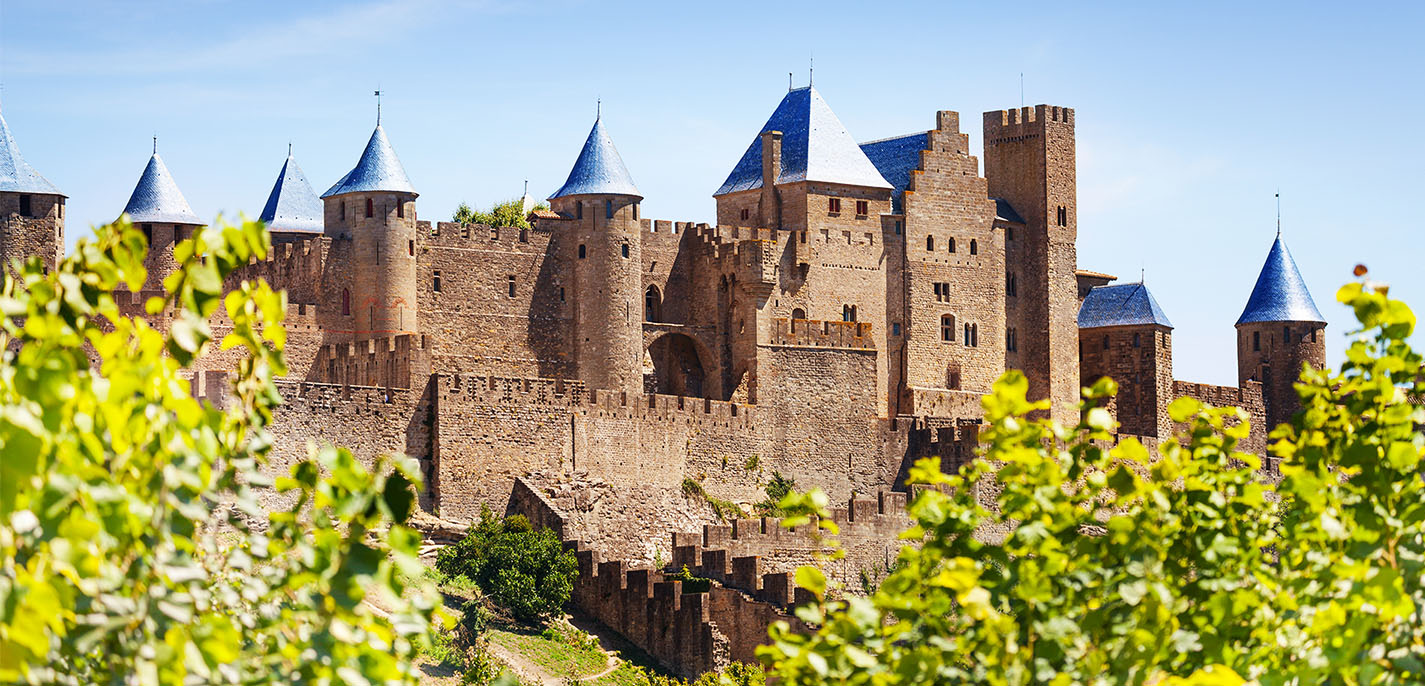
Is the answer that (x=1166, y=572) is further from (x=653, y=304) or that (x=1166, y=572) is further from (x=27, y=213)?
(x=653, y=304)

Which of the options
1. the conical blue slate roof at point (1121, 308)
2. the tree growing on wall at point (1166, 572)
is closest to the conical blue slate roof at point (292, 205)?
the conical blue slate roof at point (1121, 308)

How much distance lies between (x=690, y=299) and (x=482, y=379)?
12.5m

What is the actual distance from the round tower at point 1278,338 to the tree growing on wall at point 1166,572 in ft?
188

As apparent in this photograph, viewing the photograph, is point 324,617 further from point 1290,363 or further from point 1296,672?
point 1290,363

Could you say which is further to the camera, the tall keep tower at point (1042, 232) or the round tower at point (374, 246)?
the tall keep tower at point (1042, 232)

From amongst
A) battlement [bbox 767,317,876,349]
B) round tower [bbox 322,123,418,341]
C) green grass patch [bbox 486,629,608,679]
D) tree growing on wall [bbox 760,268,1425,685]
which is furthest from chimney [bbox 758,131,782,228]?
tree growing on wall [bbox 760,268,1425,685]

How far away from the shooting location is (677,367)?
59.7 m

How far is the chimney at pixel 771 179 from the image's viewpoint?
6212 centimetres

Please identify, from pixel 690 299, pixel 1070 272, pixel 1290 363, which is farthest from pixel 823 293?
pixel 1290 363

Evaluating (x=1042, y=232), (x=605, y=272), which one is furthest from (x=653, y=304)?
(x=1042, y=232)

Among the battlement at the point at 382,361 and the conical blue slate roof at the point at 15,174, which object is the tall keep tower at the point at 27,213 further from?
the battlement at the point at 382,361

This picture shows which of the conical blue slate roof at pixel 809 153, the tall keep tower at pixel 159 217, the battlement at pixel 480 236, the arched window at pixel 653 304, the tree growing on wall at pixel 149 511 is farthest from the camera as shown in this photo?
the conical blue slate roof at pixel 809 153

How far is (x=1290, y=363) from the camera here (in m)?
71.5

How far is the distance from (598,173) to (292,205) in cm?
866
